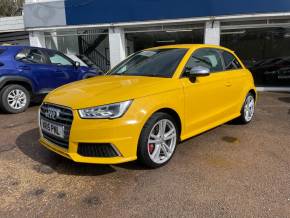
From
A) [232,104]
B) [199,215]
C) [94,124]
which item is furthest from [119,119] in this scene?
[232,104]

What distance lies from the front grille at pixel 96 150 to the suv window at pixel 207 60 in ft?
5.79

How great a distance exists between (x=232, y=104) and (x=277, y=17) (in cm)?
607

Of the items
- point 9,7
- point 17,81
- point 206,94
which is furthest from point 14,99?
point 9,7

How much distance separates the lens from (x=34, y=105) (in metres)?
8.22

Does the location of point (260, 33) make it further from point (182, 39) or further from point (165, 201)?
point (165, 201)

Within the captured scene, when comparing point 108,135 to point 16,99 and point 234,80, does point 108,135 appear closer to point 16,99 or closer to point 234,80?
point 234,80

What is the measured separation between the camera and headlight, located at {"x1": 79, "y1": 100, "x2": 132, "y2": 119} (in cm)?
344

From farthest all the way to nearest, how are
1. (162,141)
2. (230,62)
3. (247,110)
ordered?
1. (247,110)
2. (230,62)
3. (162,141)

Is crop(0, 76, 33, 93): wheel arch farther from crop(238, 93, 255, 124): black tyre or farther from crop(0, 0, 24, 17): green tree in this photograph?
crop(0, 0, 24, 17): green tree

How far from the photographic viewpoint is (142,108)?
11.7ft

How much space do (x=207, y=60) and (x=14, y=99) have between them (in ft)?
15.3

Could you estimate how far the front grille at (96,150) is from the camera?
348cm

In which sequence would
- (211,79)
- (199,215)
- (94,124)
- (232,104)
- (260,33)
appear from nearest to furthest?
(199,215) → (94,124) → (211,79) → (232,104) → (260,33)

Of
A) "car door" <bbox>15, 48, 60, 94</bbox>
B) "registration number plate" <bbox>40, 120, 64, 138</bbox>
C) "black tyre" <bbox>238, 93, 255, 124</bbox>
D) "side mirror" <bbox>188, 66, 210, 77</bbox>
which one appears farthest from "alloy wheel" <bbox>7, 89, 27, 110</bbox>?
"black tyre" <bbox>238, 93, 255, 124</bbox>
